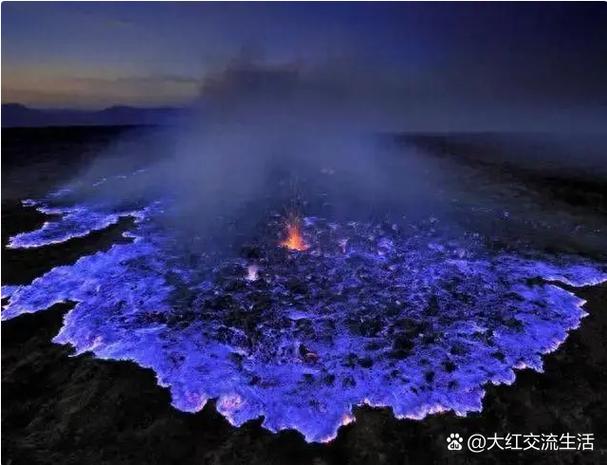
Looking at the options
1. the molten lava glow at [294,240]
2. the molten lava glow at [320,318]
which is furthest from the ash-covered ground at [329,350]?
the molten lava glow at [294,240]

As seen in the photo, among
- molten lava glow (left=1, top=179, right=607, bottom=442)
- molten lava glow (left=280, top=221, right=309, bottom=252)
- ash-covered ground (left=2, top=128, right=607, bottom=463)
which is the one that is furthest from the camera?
molten lava glow (left=280, top=221, right=309, bottom=252)

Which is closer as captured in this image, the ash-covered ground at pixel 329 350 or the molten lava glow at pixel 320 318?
the ash-covered ground at pixel 329 350

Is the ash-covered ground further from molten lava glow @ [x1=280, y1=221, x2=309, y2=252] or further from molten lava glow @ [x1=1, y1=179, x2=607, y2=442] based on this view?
molten lava glow @ [x1=280, y1=221, x2=309, y2=252]

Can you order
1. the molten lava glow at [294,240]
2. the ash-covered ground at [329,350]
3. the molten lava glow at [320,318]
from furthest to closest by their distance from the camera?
the molten lava glow at [294,240]
the molten lava glow at [320,318]
the ash-covered ground at [329,350]

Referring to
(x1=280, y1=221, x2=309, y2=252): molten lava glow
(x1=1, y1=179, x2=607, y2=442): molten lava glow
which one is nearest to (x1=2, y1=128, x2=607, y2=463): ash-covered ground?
(x1=1, y1=179, x2=607, y2=442): molten lava glow

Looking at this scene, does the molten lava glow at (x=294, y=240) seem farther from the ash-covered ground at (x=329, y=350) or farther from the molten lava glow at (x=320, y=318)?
the ash-covered ground at (x=329, y=350)

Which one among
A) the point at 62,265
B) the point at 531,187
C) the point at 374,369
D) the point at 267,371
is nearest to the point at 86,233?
the point at 62,265

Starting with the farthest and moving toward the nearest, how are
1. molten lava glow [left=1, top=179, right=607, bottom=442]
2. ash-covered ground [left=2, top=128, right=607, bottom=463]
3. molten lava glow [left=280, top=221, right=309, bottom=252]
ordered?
molten lava glow [left=280, top=221, right=309, bottom=252]
molten lava glow [left=1, top=179, right=607, bottom=442]
ash-covered ground [left=2, top=128, right=607, bottom=463]
